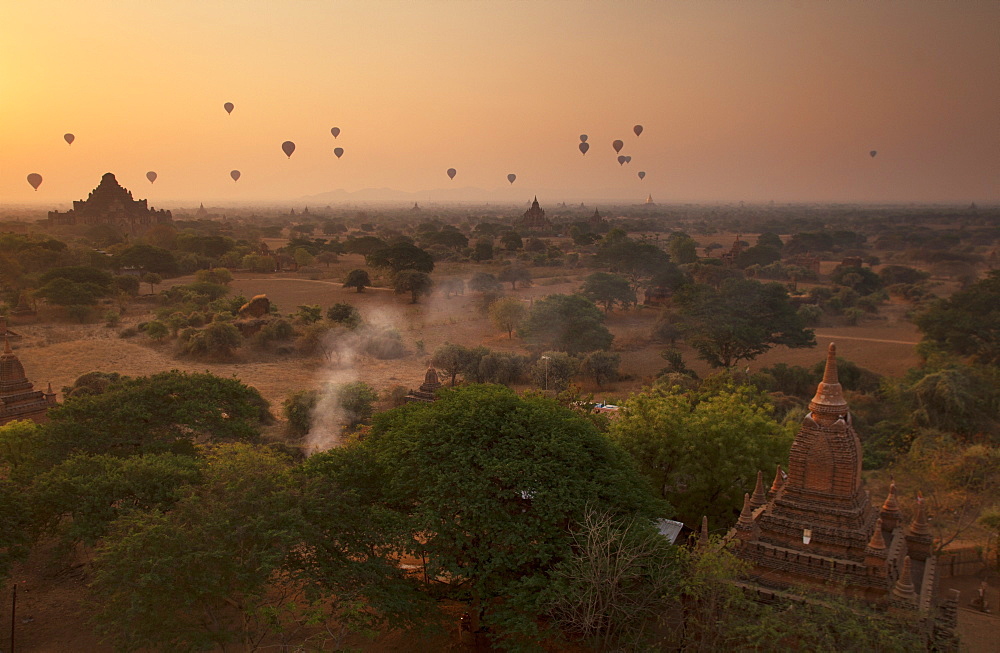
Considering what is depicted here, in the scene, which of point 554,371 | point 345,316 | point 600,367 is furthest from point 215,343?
point 600,367

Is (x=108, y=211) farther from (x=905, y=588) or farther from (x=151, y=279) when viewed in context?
(x=905, y=588)

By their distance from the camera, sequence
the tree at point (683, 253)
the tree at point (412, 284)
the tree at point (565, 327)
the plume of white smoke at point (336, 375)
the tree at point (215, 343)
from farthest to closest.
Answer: the tree at point (683, 253) → the tree at point (412, 284) → the tree at point (565, 327) → the tree at point (215, 343) → the plume of white smoke at point (336, 375)

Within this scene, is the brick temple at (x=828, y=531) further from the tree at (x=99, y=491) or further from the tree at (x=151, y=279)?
the tree at (x=151, y=279)

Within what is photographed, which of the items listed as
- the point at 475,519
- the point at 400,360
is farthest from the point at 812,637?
the point at 400,360

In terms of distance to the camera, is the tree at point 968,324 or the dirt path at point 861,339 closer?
the tree at point 968,324

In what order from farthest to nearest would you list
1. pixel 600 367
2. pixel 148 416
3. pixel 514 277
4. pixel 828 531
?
pixel 514 277, pixel 600 367, pixel 148 416, pixel 828 531

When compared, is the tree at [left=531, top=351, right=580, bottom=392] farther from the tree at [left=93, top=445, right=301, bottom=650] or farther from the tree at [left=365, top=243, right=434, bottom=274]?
the tree at [left=365, top=243, right=434, bottom=274]

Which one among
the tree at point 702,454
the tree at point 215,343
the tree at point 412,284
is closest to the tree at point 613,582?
the tree at point 702,454
